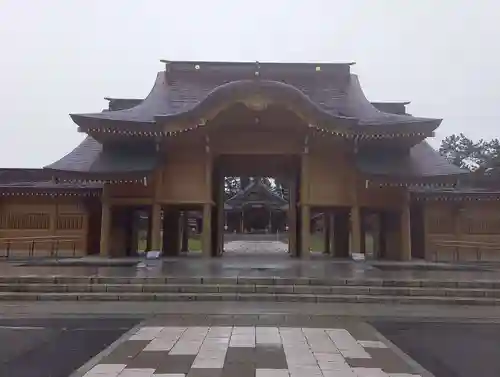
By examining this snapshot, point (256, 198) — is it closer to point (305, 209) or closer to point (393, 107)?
point (393, 107)

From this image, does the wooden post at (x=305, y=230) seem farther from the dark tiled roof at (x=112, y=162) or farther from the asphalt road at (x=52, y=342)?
the asphalt road at (x=52, y=342)

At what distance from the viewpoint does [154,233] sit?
1822 cm

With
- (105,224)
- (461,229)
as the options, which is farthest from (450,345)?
(461,229)

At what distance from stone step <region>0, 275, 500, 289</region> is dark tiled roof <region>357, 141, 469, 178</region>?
709 cm

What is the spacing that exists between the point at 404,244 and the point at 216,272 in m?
9.21

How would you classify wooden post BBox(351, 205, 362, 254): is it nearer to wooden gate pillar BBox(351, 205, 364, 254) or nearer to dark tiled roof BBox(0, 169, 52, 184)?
wooden gate pillar BBox(351, 205, 364, 254)

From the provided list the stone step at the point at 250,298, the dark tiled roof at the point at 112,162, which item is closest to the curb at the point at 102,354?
the stone step at the point at 250,298

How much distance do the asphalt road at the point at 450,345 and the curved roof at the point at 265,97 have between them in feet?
35.9

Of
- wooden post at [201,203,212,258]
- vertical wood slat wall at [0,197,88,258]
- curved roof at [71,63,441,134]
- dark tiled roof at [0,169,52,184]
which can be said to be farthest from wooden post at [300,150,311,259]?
dark tiled roof at [0,169,52,184]

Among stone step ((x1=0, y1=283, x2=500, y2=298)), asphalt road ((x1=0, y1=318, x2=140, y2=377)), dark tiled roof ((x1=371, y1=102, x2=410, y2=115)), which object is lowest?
asphalt road ((x1=0, y1=318, x2=140, y2=377))

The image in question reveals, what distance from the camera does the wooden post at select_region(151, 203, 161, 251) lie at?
18.1 metres

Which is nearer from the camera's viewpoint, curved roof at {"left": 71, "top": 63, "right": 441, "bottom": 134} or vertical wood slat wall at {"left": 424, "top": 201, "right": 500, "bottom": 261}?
curved roof at {"left": 71, "top": 63, "right": 441, "bottom": 134}

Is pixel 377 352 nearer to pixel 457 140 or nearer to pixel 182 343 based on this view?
pixel 182 343

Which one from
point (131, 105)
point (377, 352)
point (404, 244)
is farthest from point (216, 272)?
point (131, 105)
